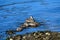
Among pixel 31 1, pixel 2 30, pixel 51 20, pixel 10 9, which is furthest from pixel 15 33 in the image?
pixel 31 1

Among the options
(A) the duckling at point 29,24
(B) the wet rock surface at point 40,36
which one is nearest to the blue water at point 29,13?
(A) the duckling at point 29,24

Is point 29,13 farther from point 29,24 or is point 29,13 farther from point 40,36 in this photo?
point 40,36

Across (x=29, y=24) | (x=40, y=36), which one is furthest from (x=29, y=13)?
(x=40, y=36)

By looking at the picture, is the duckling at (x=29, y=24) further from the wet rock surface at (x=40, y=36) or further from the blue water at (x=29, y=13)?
the wet rock surface at (x=40, y=36)

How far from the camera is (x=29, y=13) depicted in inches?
367

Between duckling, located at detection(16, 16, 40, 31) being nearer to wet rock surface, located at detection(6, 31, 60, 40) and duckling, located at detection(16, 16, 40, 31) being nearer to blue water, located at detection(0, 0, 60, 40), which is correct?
blue water, located at detection(0, 0, 60, 40)

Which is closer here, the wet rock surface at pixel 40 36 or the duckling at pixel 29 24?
the wet rock surface at pixel 40 36

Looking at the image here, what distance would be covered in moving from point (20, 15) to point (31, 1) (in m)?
2.00

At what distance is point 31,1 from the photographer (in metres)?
11.0

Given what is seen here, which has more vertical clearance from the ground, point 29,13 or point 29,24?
point 29,13

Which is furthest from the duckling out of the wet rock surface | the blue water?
the wet rock surface

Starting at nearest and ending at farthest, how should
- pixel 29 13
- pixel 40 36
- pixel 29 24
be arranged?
1. pixel 40 36
2. pixel 29 24
3. pixel 29 13

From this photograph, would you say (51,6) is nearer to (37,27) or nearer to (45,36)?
(37,27)

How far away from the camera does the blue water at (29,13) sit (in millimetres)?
7898
